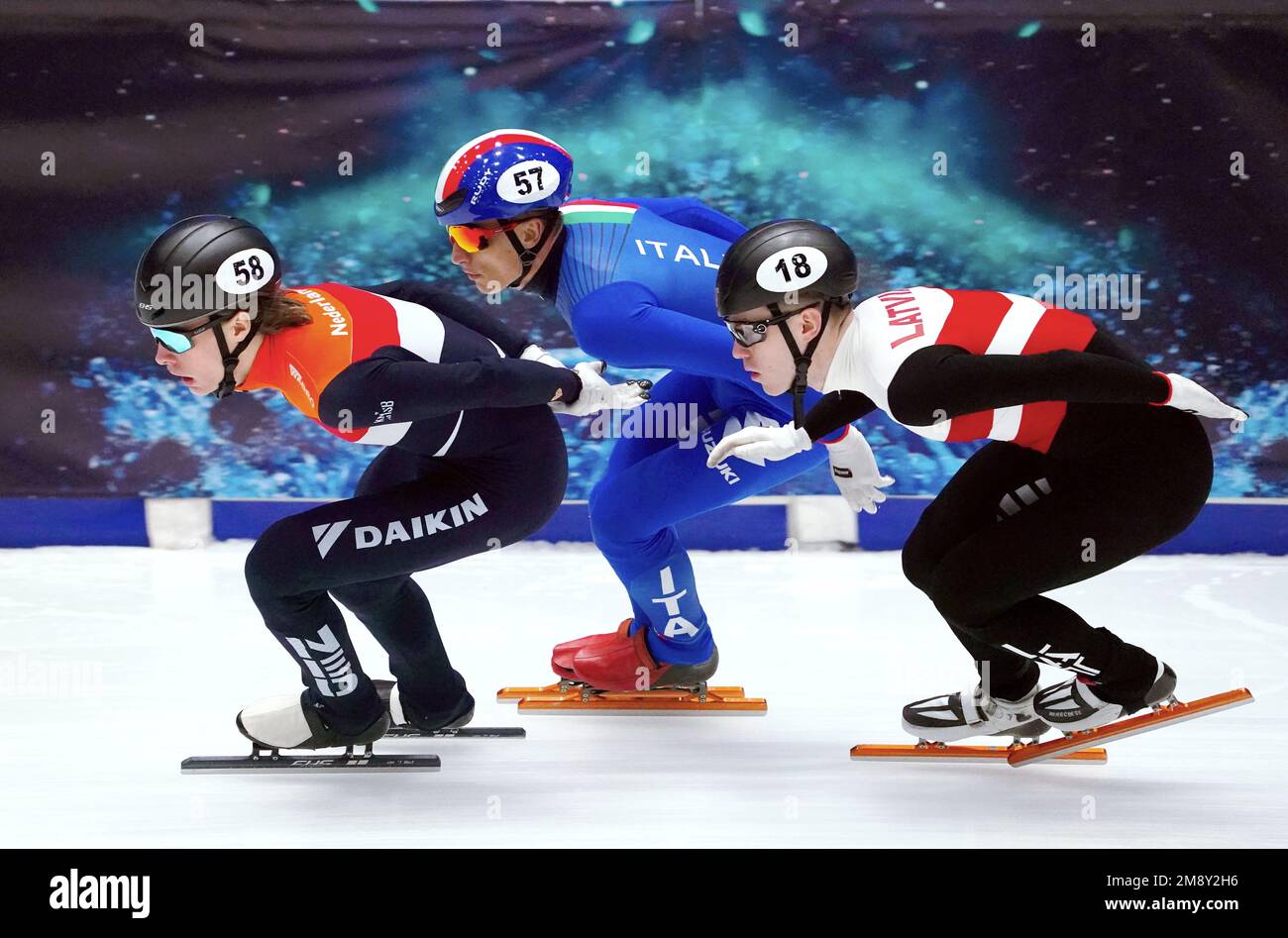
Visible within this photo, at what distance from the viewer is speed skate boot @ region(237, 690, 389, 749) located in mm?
3279

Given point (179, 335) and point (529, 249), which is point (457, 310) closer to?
point (529, 249)

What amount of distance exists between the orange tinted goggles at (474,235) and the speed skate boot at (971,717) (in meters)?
1.64

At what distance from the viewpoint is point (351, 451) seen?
6098mm

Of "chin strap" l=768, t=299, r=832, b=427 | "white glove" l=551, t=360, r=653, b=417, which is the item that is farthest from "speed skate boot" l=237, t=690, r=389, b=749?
"chin strap" l=768, t=299, r=832, b=427

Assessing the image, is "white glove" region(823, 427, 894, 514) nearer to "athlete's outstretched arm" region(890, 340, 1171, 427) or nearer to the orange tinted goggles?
"athlete's outstretched arm" region(890, 340, 1171, 427)

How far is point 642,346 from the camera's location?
11.2ft

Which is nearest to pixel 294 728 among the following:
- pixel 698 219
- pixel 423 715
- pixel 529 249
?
pixel 423 715

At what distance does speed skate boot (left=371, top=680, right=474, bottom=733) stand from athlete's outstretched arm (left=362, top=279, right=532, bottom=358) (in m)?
0.92

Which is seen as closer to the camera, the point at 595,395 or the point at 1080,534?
the point at 1080,534

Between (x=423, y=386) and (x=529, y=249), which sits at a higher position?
(x=529, y=249)

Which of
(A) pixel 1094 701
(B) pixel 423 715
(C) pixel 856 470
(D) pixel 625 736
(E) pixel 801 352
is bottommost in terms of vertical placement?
(D) pixel 625 736

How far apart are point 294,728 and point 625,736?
2.92 feet

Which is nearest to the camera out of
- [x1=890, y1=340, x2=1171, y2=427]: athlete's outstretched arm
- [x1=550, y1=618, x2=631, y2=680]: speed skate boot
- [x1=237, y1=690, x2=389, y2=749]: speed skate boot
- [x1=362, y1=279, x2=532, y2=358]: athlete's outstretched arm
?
[x1=890, y1=340, x2=1171, y2=427]: athlete's outstretched arm

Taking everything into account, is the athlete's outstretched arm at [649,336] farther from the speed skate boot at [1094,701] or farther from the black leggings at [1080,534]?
the speed skate boot at [1094,701]
